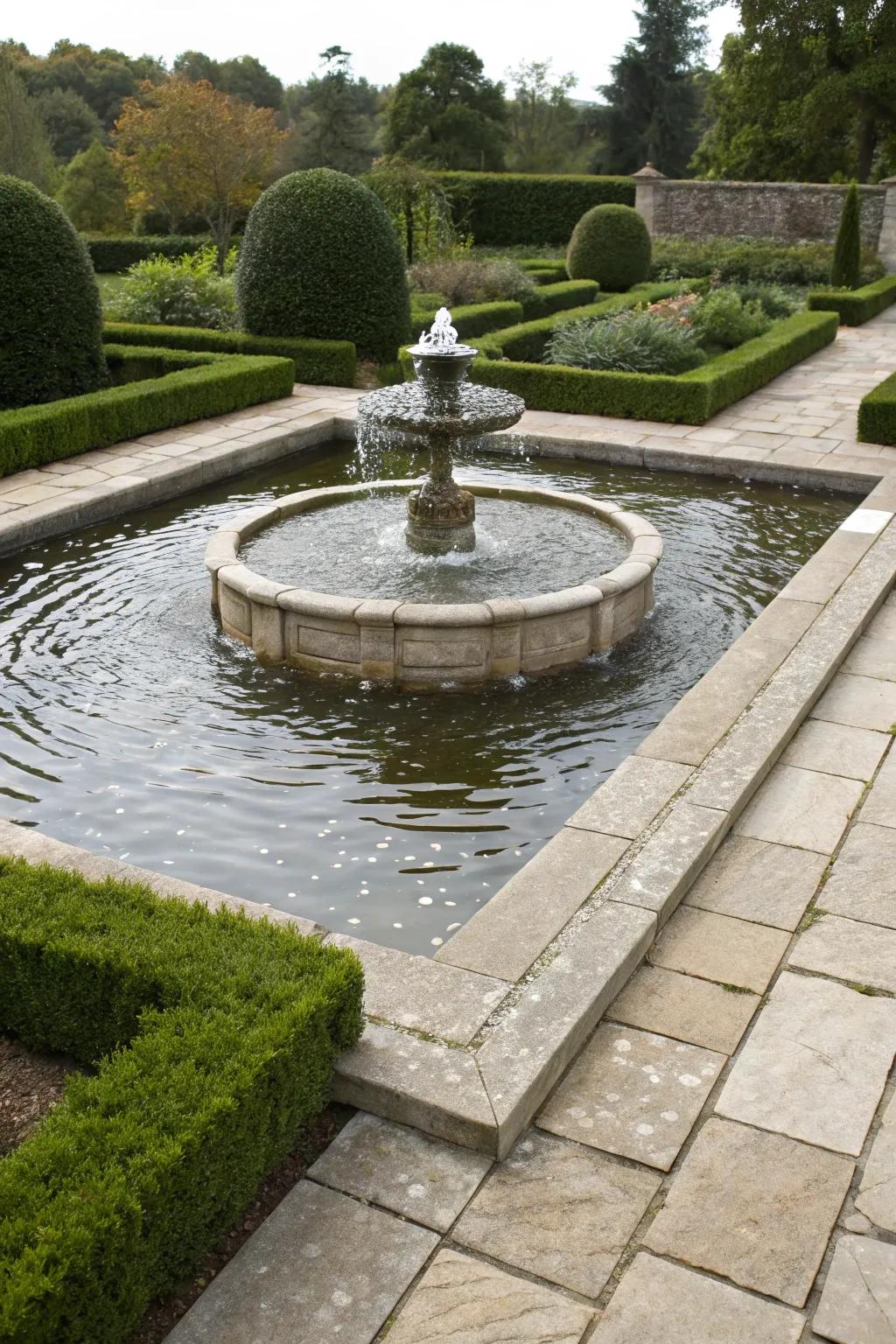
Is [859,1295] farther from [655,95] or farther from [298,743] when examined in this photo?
[655,95]

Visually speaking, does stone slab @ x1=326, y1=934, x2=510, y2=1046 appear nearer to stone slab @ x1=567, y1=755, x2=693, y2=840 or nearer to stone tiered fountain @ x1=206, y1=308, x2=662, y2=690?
stone slab @ x1=567, y1=755, x2=693, y2=840

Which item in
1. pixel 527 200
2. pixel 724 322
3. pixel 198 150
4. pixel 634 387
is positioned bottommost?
pixel 634 387

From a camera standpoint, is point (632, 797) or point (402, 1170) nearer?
point (402, 1170)

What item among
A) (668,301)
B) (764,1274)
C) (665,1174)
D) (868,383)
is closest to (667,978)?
(665,1174)

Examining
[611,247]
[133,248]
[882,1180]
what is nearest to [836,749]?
[882,1180]

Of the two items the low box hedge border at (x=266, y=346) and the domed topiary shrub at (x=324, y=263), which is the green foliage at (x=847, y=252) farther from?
the low box hedge border at (x=266, y=346)

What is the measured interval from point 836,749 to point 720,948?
1.76 meters

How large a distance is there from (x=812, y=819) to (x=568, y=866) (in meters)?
1.18

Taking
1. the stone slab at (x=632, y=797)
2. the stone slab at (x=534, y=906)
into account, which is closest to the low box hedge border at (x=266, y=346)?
the stone slab at (x=632, y=797)

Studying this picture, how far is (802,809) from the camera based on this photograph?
485cm

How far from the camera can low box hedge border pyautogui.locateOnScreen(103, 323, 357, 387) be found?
45.0 ft

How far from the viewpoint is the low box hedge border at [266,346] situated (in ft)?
45.0

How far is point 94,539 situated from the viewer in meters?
8.81

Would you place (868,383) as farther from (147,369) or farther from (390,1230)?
(390,1230)
